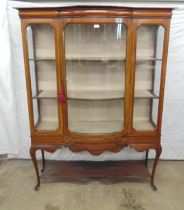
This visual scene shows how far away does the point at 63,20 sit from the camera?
1.72 meters

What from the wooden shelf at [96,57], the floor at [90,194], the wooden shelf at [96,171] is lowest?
the floor at [90,194]

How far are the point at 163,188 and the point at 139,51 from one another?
1337mm

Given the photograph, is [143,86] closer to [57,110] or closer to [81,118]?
[81,118]

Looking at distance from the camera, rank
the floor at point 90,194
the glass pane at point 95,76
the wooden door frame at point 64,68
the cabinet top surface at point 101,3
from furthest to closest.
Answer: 1. the cabinet top surface at point 101,3
2. the floor at point 90,194
3. the glass pane at point 95,76
4. the wooden door frame at point 64,68

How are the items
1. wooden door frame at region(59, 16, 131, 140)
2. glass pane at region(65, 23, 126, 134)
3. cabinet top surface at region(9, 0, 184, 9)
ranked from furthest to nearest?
cabinet top surface at region(9, 0, 184, 9) < glass pane at region(65, 23, 126, 134) < wooden door frame at region(59, 16, 131, 140)

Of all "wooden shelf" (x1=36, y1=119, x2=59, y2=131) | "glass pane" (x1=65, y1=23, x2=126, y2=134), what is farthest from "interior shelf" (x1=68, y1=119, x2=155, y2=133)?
"wooden shelf" (x1=36, y1=119, x2=59, y2=131)

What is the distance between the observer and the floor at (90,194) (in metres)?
1.94

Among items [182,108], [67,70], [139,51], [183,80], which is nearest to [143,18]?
[139,51]

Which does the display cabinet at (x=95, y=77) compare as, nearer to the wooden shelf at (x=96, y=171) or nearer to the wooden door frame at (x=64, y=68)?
the wooden door frame at (x=64, y=68)

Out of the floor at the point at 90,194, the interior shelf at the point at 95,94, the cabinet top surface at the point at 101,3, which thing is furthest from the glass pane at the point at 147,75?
the floor at the point at 90,194

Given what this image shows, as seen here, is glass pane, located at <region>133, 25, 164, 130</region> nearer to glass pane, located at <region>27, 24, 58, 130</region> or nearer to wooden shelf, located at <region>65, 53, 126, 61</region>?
wooden shelf, located at <region>65, 53, 126, 61</region>

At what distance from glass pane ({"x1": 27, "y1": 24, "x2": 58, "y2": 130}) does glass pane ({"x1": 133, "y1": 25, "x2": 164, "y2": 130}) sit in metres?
0.74

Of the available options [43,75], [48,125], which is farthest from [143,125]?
[43,75]

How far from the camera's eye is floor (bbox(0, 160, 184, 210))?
6.37 feet
